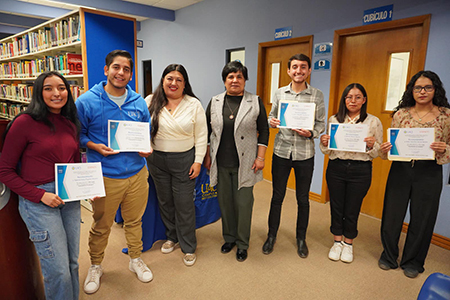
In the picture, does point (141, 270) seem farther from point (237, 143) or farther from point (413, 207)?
point (413, 207)

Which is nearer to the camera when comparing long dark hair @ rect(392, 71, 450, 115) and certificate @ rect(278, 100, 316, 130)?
long dark hair @ rect(392, 71, 450, 115)

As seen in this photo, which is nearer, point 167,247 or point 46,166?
point 46,166

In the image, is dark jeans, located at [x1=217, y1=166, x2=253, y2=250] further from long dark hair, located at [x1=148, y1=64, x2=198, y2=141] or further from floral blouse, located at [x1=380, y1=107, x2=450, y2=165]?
floral blouse, located at [x1=380, y1=107, x2=450, y2=165]

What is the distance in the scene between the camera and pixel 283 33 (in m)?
4.01

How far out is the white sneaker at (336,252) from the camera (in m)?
2.51

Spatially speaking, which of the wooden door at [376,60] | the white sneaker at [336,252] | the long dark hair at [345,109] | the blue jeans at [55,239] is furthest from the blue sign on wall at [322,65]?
the blue jeans at [55,239]

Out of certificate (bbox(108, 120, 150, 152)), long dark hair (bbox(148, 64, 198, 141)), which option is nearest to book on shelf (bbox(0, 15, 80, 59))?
long dark hair (bbox(148, 64, 198, 141))

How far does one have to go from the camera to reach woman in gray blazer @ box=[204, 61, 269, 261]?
7.40 feet

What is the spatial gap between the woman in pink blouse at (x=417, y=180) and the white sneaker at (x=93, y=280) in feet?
7.43

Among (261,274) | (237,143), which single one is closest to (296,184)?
(237,143)

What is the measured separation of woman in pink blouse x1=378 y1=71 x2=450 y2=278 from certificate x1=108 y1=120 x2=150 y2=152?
175 centimetres

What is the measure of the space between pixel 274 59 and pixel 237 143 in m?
2.50

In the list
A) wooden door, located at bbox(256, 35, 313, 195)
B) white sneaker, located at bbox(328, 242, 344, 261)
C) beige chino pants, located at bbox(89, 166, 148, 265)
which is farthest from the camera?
wooden door, located at bbox(256, 35, 313, 195)

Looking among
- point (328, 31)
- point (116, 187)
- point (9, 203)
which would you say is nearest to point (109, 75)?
point (116, 187)
